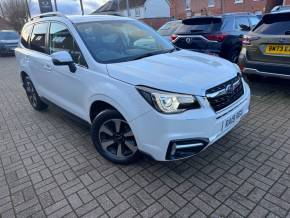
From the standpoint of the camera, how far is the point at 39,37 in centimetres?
448

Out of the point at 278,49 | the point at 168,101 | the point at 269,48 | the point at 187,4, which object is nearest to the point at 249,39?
the point at 269,48

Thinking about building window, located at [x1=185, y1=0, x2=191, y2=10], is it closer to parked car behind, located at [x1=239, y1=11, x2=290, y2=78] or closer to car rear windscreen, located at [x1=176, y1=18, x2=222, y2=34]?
car rear windscreen, located at [x1=176, y1=18, x2=222, y2=34]

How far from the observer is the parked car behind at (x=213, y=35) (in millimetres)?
6680

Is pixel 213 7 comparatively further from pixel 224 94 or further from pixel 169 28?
pixel 224 94

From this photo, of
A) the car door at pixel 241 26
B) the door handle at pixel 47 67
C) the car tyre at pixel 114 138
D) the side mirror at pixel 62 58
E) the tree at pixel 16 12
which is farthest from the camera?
the tree at pixel 16 12

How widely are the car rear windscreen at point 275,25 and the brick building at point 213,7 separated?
73.6 ft

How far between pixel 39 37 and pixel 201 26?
14.3ft

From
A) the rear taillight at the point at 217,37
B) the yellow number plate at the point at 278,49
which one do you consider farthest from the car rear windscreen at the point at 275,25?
the rear taillight at the point at 217,37

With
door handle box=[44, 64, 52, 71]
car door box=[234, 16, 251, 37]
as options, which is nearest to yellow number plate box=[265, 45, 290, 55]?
car door box=[234, 16, 251, 37]

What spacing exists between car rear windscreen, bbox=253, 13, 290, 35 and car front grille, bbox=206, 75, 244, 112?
2.29m

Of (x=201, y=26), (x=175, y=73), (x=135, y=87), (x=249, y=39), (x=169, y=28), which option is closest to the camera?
(x=135, y=87)

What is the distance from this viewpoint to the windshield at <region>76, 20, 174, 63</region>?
3215mm

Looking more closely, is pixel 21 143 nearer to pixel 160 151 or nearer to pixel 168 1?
pixel 160 151

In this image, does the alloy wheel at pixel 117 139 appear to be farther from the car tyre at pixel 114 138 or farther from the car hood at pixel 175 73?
the car hood at pixel 175 73
